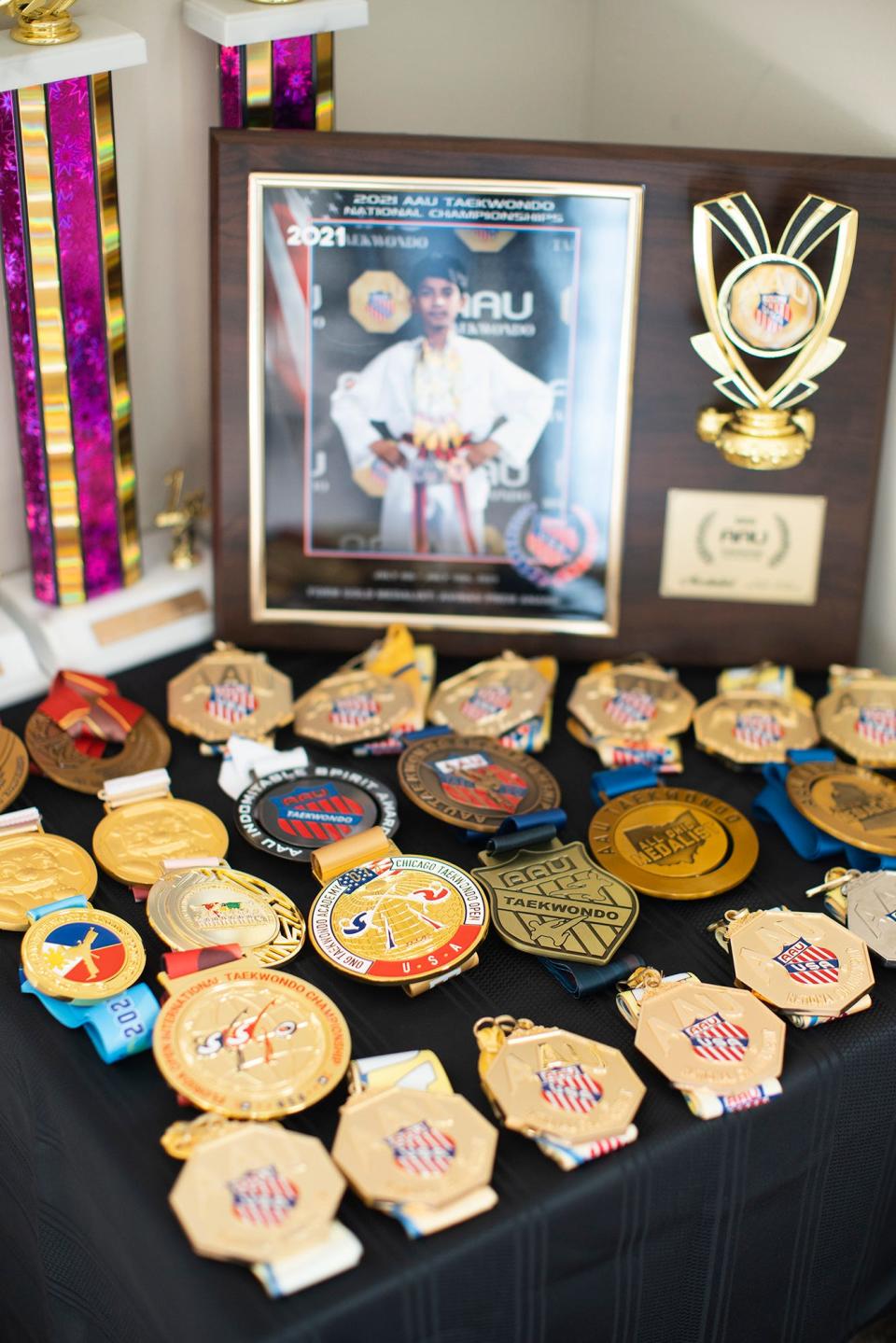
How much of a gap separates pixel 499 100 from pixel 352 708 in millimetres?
881

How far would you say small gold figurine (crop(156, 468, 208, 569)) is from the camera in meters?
1.73

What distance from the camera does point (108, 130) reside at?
1.47 metres

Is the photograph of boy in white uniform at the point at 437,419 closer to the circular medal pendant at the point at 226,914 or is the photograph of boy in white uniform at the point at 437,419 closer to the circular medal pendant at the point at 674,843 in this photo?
the circular medal pendant at the point at 674,843

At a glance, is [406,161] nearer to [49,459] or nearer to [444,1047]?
[49,459]

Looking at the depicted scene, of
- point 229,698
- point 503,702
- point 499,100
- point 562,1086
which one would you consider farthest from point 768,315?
point 562,1086

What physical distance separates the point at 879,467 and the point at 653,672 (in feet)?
1.19

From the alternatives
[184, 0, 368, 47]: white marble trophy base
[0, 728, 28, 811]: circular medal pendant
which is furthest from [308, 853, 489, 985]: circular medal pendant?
[184, 0, 368, 47]: white marble trophy base

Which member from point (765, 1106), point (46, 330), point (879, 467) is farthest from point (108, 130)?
point (765, 1106)

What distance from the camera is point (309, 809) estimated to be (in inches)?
55.3

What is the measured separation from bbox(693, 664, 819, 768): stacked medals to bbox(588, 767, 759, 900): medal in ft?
0.29

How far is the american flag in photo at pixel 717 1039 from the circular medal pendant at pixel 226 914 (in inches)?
14.2

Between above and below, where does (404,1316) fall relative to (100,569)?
below

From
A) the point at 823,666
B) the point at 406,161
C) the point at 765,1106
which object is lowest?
the point at 765,1106

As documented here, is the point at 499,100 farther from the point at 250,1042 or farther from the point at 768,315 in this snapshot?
the point at 250,1042
